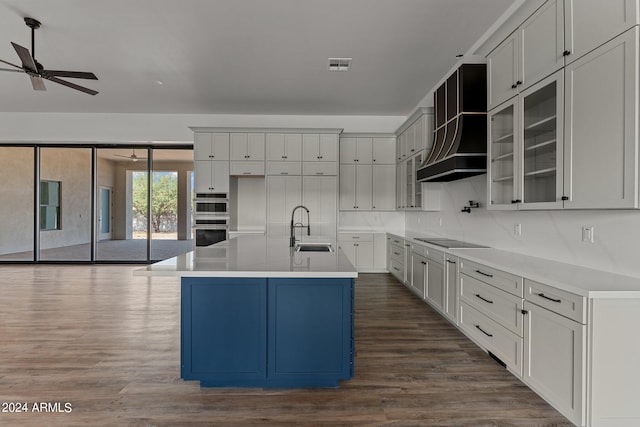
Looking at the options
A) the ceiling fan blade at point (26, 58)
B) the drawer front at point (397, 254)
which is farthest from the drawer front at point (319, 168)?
the ceiling fan blade at point (26, 58)

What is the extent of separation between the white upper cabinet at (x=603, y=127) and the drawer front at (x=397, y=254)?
3.31m

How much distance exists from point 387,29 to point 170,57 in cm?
260

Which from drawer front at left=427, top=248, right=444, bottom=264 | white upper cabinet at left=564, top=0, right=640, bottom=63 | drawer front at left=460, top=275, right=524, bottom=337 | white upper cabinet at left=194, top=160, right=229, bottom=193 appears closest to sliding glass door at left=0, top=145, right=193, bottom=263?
white upper cabinet at left=194, top=160, right=229, bottom=193

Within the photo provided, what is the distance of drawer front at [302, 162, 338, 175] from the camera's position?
625 centimetres

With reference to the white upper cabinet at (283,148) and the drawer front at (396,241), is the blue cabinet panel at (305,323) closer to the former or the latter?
the drawer front at (396,241)

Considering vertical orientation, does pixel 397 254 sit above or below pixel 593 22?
below

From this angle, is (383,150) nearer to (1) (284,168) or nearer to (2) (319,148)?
(2) (319,148)

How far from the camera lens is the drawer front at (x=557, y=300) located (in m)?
1.79

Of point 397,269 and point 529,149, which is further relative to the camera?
point 397,269

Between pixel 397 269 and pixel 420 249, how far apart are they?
1.26m

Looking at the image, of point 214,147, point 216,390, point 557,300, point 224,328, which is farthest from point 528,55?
point 214,147

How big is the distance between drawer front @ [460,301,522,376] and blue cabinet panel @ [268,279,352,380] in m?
1.18

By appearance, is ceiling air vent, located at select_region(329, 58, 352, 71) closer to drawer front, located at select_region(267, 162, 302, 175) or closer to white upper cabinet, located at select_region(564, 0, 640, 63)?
drawer front, located at select_region(267, 162, 302, 175)

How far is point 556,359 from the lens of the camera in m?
1.99
